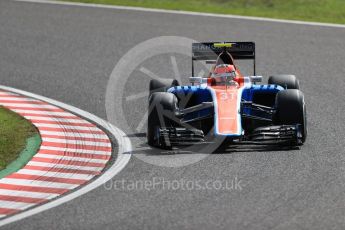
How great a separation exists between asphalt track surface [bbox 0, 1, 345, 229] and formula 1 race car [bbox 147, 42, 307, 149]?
0.31 m

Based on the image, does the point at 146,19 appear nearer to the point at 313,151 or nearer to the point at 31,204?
the point at 313,151

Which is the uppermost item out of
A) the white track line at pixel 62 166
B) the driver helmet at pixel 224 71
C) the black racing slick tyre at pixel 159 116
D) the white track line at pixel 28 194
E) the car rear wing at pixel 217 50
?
the car rear wing at pixel 217 50

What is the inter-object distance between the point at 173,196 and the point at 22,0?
57.9 feet

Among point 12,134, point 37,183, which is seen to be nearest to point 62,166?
point 37,183

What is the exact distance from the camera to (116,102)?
59.7 feet

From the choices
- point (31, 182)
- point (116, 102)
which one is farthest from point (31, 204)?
point (116, 102)

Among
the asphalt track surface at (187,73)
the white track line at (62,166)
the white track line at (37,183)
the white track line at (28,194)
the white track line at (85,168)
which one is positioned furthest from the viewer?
the white track line at (62,166)

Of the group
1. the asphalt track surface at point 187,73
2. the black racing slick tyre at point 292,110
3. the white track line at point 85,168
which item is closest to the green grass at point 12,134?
the white track line at point 85,168

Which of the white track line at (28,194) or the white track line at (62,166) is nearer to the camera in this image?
the white track line at (28,194)

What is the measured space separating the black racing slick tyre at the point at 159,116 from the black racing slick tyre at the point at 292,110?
5.20ft

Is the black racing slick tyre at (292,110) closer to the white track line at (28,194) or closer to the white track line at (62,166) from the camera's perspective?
the white track line at (62,166)

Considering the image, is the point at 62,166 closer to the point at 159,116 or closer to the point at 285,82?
the point at 159,116

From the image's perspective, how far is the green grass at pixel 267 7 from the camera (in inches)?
1015

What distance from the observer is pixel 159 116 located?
47.0ft
